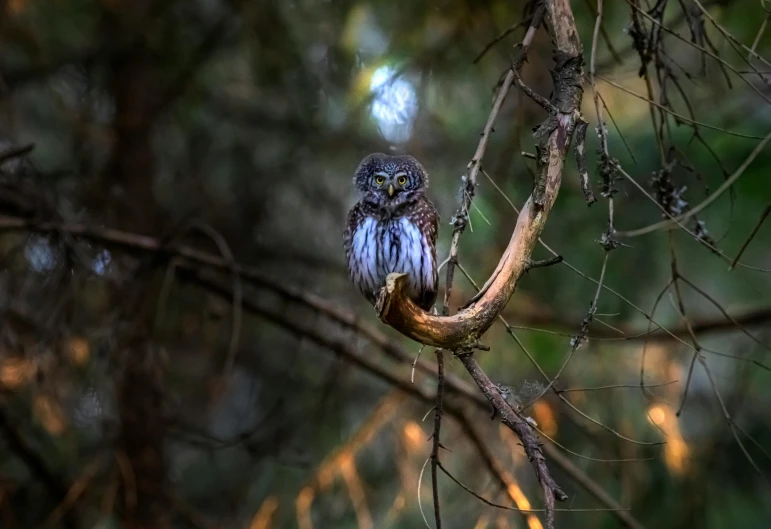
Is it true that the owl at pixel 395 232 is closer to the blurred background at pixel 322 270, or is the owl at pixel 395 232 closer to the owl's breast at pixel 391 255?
the owl's breast at pixel 391 255

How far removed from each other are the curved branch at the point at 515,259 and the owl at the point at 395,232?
1154 millimetres

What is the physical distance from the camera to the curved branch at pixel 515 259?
1.51m

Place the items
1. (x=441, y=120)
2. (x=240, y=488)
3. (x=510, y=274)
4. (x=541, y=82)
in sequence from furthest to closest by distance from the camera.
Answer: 1. (x=240, y=488)
2. (x=441, y=120)
3. (x=541, y=82)
4. (x=510, y=274)

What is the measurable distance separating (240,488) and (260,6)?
2367mm

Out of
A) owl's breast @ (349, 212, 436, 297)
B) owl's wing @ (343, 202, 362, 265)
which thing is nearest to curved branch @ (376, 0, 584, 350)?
owl's breast @ (349, 212, 436, 297)

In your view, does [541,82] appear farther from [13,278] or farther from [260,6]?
[13,278]

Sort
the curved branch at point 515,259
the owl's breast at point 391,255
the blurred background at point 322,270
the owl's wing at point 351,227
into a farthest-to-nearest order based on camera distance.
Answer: the blurred background at point 322,270
the owl's wing at point 351,227
the owl's breast at point 391,255
the curved branch at point 515,259

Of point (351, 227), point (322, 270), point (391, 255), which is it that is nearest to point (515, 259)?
point (391, 255)

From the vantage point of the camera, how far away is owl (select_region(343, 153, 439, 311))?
2.79m

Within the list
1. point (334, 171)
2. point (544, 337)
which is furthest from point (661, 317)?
point (334, 171)

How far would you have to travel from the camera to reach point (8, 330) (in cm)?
302

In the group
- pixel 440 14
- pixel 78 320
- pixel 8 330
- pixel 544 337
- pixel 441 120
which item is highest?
pixel 440 14

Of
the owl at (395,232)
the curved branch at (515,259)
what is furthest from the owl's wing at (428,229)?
the curved branch at (515,259)

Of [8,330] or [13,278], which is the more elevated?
[13,278]
